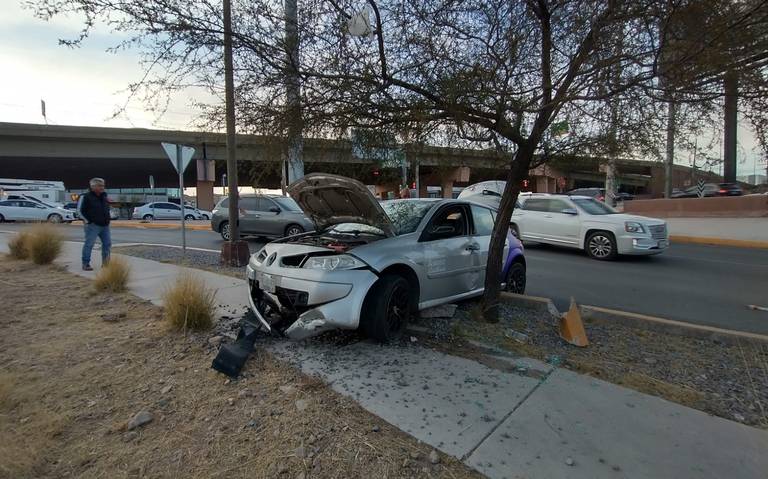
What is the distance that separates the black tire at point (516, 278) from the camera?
648 centimetres

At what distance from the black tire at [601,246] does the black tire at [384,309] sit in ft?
26.9

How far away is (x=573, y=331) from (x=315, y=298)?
267cm

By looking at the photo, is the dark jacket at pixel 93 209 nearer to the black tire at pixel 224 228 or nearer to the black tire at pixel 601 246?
the black tire at pixel 224 228

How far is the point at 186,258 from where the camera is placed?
10047 mm

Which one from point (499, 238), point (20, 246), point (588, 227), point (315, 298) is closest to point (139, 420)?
point (315, 298)

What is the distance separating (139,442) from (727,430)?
Result: 3.80 metres

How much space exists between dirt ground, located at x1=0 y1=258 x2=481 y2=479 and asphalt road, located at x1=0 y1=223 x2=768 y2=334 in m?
4.70

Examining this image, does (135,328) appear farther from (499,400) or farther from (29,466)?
(499,400)

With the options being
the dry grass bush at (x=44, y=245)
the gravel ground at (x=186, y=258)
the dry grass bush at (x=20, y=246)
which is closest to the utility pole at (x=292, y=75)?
the gravel ground at (x=186, y=258)

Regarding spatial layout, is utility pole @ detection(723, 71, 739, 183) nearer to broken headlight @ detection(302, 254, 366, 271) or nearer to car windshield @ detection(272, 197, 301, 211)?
broken headlight @ detection(302, 254, 366, 271)

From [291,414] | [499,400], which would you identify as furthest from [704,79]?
[291,414]

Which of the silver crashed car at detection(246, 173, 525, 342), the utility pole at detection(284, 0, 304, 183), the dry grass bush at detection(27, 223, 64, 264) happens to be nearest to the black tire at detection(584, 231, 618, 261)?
the silver crashed car at detection(246, 173, 525, 342)

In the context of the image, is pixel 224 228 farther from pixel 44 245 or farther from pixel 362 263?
pixel 362 263

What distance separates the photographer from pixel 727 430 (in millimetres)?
2969
